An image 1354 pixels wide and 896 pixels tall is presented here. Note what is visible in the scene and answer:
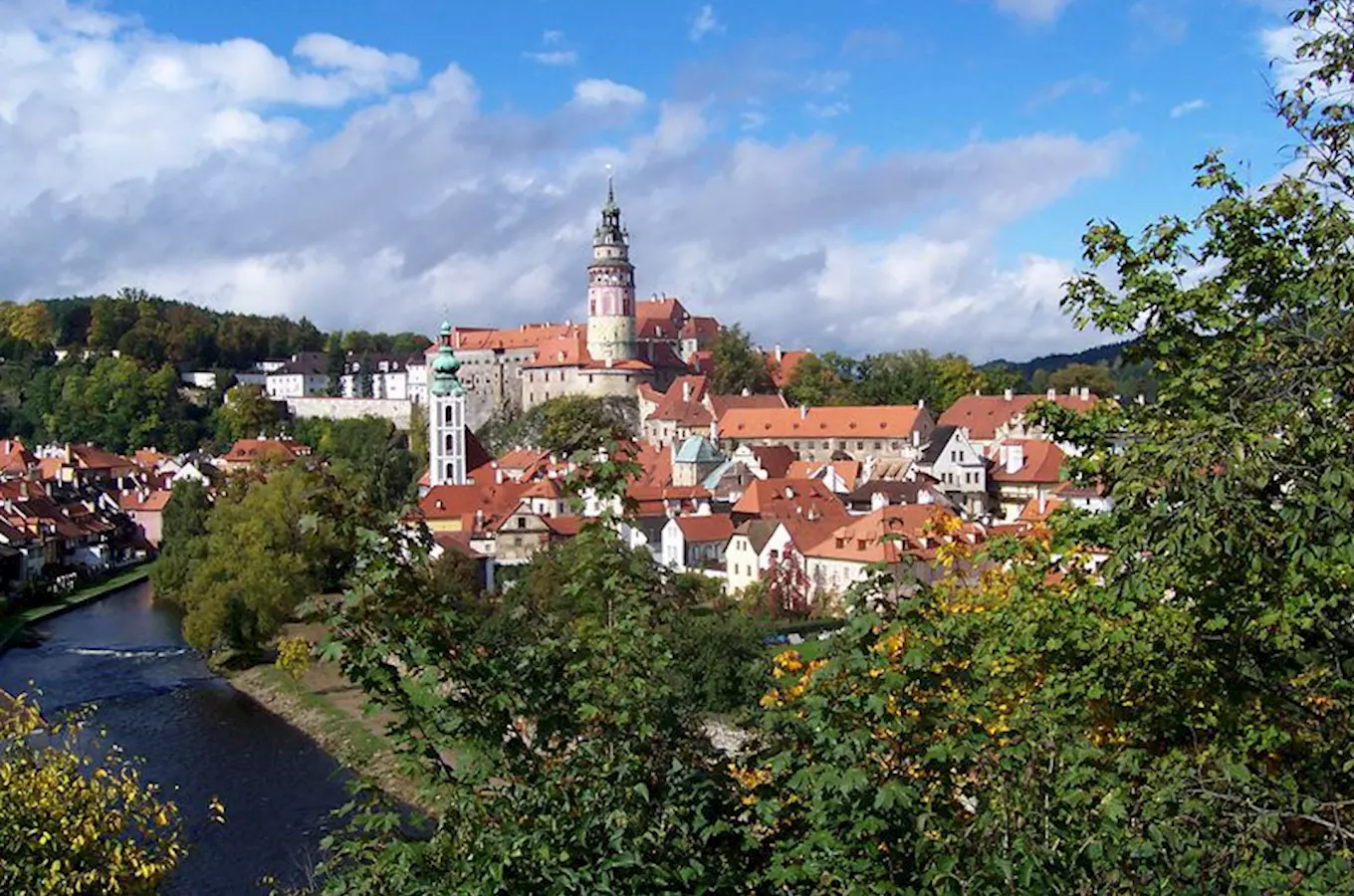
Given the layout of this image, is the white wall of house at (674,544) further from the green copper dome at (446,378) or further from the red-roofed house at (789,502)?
the green copper dome at (446,378)

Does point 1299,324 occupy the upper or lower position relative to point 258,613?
upper

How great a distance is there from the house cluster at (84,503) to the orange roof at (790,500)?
54.8ft

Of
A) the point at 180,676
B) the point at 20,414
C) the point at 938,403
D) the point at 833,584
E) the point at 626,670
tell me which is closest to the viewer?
the point at 626,670

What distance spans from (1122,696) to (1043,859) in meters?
2.03

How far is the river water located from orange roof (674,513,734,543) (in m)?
11.3

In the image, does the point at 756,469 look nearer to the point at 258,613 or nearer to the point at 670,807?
the point at 258,613

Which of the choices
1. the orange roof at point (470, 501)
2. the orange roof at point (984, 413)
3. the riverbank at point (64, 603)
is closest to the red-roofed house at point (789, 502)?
the orange roof at point (470, 501)

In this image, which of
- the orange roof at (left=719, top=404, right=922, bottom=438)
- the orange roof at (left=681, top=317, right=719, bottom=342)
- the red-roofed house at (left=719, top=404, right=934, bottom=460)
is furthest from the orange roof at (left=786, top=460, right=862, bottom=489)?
the orange roof at (left=681, top=317, right=719, bottom=342)

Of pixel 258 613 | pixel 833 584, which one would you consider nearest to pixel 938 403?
pixel 833 584

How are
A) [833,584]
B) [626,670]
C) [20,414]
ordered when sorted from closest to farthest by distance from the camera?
1. [626,670]
2. [833,584]
3. [20,414]

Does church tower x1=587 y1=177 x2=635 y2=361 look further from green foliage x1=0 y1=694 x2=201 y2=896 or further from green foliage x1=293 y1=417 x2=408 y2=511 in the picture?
green foliage x1=0 y1=694 x2=201 y2=896

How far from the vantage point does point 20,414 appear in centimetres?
6838

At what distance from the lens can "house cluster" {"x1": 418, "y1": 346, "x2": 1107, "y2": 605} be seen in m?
27.7

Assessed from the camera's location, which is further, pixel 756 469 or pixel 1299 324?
pixel 756 469
